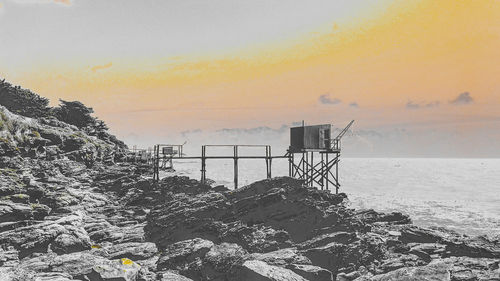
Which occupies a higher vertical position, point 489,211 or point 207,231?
point 207,231

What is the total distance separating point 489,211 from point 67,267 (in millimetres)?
45287

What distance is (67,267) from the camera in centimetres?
1370

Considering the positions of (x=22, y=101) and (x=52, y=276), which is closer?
(x=52, y=276)

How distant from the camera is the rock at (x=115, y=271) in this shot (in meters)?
12.4

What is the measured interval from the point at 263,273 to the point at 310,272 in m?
2.16

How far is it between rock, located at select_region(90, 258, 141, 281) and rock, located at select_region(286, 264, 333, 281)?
233 inches

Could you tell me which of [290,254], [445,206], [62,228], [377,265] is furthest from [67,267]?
[445,206]

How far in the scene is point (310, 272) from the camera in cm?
1333

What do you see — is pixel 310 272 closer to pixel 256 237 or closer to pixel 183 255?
pixel 256 237

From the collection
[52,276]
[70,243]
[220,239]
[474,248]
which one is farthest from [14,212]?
[474,248]

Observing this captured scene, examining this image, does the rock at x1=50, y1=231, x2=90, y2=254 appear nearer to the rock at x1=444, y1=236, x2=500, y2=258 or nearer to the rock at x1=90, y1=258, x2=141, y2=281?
the rock at x1=90, y1=258, x2=141, y2=281

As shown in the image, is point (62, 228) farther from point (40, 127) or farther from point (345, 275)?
point (40, 127)

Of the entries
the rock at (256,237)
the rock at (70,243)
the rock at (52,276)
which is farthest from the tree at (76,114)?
the rock at (52,276)

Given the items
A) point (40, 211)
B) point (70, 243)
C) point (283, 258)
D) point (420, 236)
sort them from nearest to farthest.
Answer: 1. point (283, 258)
2. point (70, 243)
3. point (420, 236)
4. point (40, 211)
